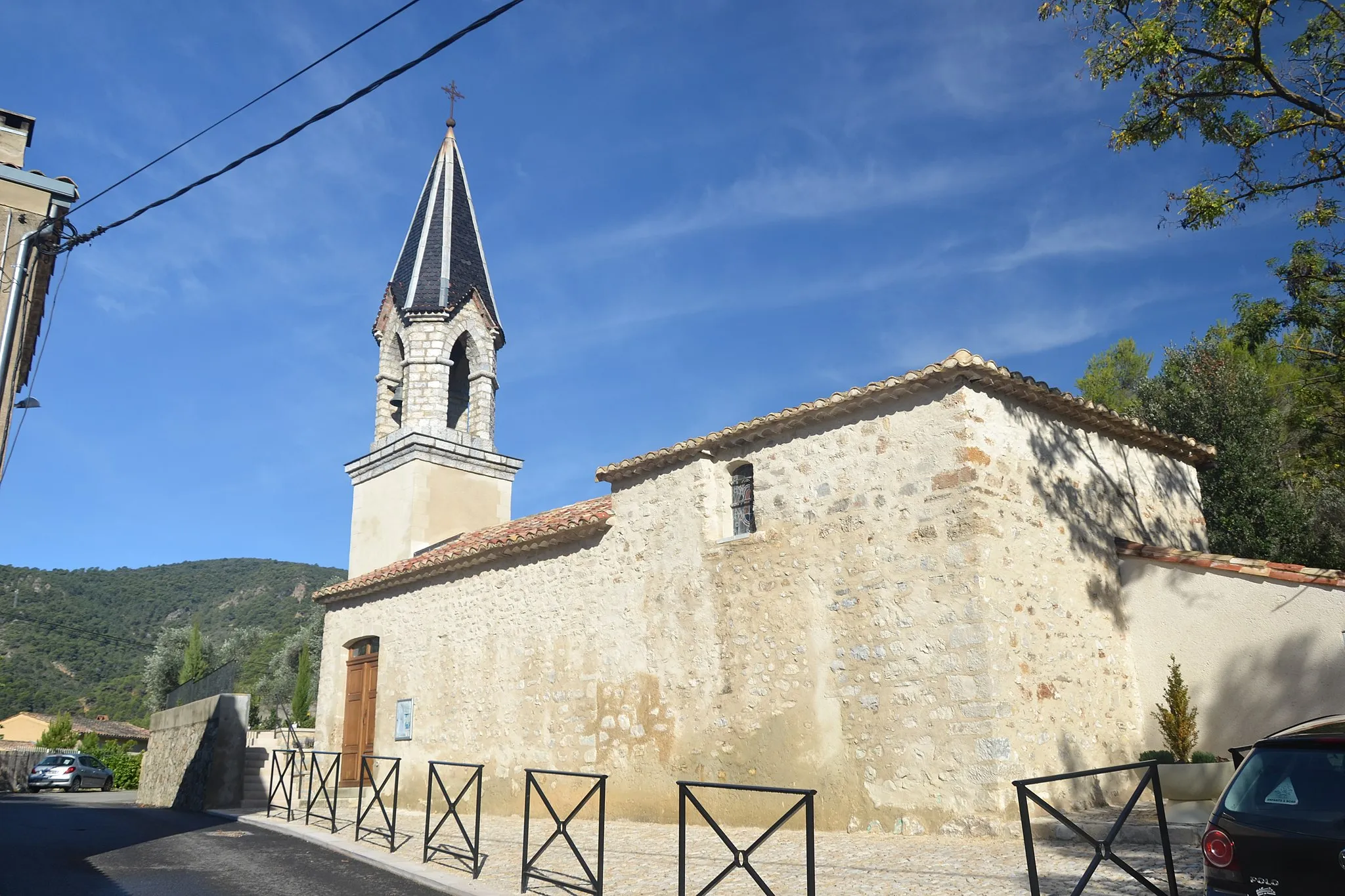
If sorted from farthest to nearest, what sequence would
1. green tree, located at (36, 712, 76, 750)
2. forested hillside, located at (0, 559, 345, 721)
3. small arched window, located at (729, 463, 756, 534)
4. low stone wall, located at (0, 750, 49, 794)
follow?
forested hillside, located at (0, 559, 345, 721)
green tree, located at (36, 712, 76, 750)
low stone wall, located at (0, 750, 49, 794)
small arched window, located at (729, 463, 756, 534)

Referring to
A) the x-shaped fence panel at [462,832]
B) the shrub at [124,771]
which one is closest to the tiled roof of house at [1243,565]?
the x-shaped fence panel at [462,832]

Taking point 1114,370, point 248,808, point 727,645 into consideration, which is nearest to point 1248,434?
point 1114,370

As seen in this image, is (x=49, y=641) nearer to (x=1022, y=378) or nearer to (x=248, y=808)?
(x=248, y=808)

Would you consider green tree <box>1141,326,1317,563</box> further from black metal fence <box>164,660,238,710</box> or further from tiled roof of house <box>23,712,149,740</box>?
tiled roof of house <box>23,712,149,740</box>

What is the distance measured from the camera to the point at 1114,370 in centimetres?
2125

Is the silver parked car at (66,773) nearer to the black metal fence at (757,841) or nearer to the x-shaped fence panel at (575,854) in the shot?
the x-shaped fence panel at (575,854)

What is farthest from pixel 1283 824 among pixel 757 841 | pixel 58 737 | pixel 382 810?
pixel 58 737

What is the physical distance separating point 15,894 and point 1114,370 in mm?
21639

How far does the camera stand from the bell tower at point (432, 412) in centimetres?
1822

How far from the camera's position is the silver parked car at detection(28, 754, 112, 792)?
2539 cm

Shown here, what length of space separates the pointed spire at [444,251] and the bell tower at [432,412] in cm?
3

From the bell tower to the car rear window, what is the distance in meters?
15.7

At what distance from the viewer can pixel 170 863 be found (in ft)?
29.1

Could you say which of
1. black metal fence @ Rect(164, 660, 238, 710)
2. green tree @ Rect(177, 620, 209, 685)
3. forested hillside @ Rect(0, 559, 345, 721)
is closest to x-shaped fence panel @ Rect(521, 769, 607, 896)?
black metal fence @ Rect(164, 660, 238, 710)
